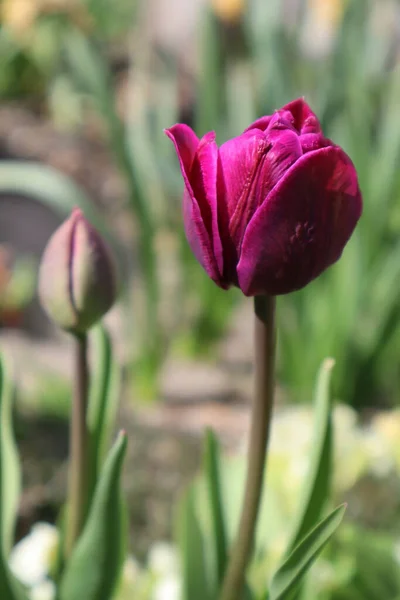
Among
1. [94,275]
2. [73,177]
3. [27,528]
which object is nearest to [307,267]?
[94,275]

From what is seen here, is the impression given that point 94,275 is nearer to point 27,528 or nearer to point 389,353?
point 27,528

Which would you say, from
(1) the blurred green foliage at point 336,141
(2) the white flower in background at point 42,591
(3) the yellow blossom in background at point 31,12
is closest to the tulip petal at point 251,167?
(2) the white flower in background at point 42,591

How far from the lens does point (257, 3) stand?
163 cm

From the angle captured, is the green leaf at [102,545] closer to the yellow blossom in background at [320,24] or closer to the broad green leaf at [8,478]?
the broad green leaf at [8,478]

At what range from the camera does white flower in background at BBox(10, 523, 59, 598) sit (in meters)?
0.62

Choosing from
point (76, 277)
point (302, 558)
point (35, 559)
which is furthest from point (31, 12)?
point (302, 558)

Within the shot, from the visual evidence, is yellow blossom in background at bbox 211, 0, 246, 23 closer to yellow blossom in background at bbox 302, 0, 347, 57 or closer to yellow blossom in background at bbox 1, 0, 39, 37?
yellow blossom in background at bbox 302, 0, 347, 57

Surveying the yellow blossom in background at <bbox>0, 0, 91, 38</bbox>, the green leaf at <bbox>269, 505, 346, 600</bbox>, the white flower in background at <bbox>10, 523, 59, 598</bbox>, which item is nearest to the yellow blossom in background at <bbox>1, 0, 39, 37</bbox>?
the yellow blossom in background at <bbox>0, 0, 91, 38</bbox>

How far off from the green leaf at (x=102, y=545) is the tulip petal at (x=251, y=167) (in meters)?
0.14

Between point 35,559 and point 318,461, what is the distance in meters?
0.31

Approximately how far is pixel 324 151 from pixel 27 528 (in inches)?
29.9

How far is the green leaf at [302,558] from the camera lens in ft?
1.21

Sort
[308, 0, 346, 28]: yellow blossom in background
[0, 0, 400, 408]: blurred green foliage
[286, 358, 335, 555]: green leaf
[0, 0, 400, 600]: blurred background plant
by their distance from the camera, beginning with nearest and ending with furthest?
[286, 358, 335, 555]: green leaf < [0, 0, 400, 600]: blurred background plant < [0, 0, 400, 408]: blurred green foliage < [308, 0, 346, 28]: yellow blossom in background

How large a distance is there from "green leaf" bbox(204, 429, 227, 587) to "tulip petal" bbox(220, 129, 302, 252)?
21 centimetres
